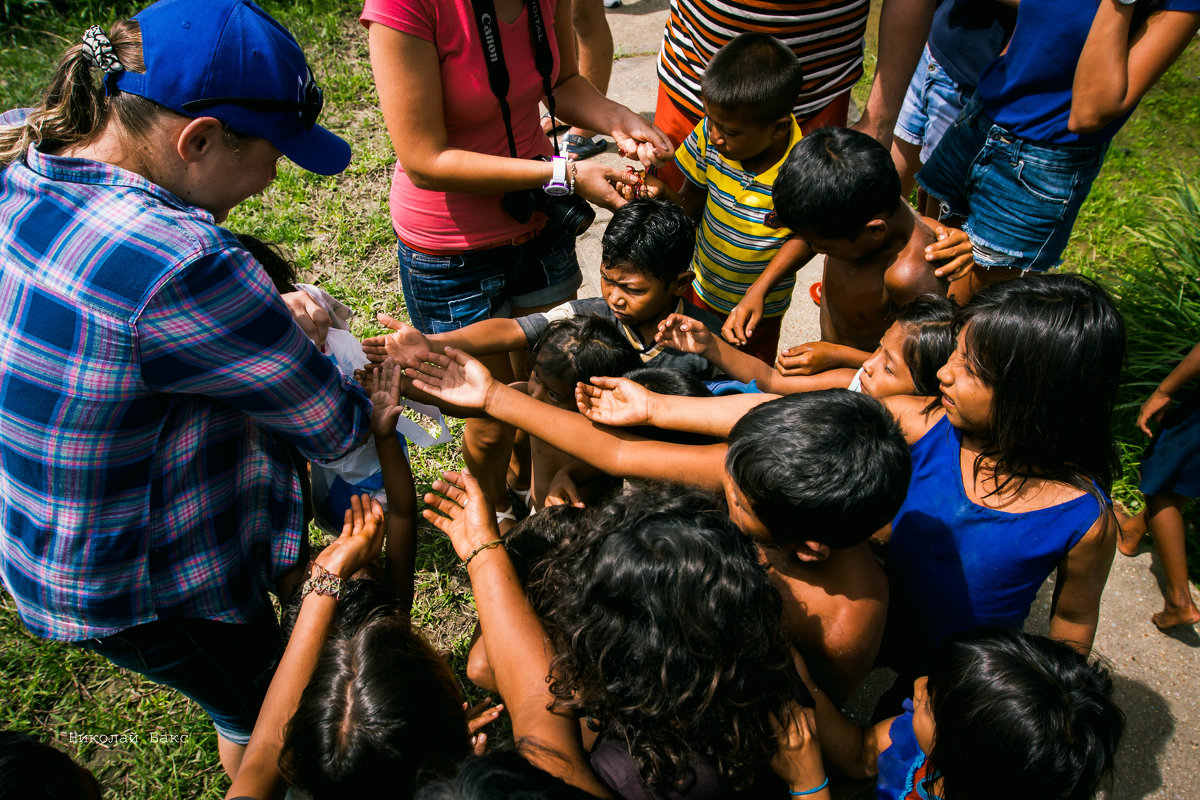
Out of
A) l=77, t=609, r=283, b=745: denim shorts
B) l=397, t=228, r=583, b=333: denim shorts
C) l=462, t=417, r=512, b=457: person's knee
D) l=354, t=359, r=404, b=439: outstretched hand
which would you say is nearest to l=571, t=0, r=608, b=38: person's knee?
l=397, t=228, r=583, b=333: denim shorts

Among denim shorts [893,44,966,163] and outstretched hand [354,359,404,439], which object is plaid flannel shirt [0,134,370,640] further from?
denim shorts [893,44,966,163]

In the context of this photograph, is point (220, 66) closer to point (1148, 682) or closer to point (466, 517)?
point (466, 517)

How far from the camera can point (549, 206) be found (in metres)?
2.48

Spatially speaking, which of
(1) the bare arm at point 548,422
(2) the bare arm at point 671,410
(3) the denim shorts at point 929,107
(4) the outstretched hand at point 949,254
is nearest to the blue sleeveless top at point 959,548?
(2) the bare arm at point 671,410

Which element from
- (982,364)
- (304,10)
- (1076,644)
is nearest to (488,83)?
(982,364)

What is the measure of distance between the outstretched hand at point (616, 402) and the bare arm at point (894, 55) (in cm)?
147

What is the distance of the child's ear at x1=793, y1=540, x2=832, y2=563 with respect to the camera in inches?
62.2

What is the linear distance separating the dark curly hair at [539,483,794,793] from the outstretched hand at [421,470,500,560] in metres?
0.40

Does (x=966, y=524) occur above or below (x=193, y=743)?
above

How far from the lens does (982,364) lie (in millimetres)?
1648

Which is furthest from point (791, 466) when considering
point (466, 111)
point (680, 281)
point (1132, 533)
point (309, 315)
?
point (1132, 533)

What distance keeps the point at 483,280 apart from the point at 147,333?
1.35 m

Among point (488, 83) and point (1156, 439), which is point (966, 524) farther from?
point (488, 83)

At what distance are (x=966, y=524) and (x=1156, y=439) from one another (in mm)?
1496
